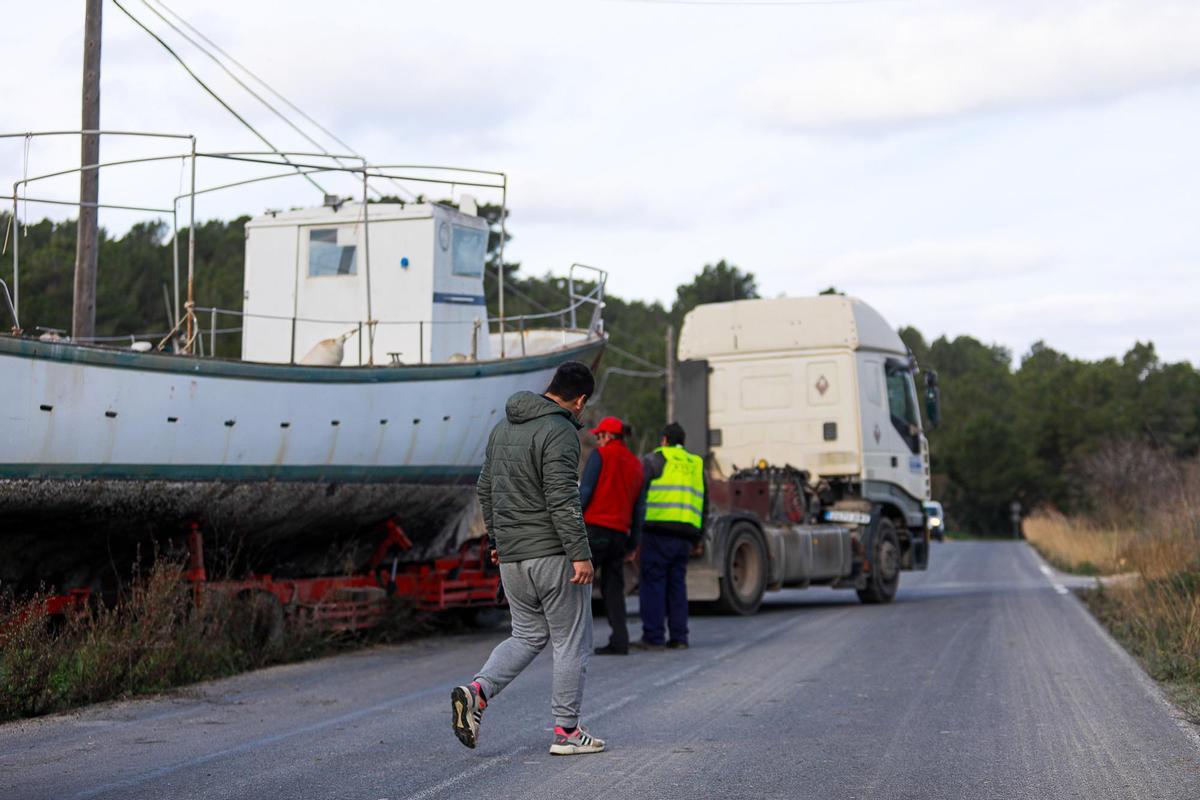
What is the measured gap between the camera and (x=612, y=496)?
10.5 m

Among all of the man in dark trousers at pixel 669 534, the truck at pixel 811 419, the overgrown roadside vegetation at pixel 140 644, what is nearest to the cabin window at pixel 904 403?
the truck at pixel 811 419

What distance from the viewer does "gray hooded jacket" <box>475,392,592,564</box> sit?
6.37 metres

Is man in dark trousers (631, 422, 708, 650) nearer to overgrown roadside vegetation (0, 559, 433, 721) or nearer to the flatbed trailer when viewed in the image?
the flatbed trailer

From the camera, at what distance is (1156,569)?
12898 mm

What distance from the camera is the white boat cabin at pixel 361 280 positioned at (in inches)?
544

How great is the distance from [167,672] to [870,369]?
1011cm

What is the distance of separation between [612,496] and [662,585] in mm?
1275

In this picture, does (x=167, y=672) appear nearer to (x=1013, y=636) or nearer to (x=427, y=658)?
(x=427, y=658)

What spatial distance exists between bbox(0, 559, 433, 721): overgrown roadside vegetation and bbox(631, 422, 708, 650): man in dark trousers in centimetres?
256

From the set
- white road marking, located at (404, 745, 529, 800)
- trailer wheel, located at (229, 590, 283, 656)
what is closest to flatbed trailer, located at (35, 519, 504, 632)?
trailer wheel, located at (229, 590, 283, 656)

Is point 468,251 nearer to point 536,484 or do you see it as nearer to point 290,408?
point 290,408

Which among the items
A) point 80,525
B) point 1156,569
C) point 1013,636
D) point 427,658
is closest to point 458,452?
point 427,658

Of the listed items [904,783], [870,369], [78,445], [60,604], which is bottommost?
[904,783]

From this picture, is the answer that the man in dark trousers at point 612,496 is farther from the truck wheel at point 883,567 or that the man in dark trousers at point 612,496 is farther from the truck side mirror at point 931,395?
the truck side mirror at point 931,395
